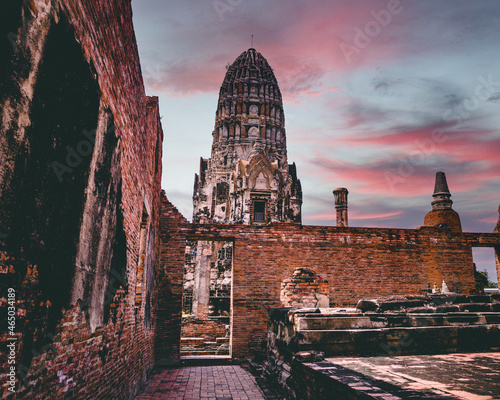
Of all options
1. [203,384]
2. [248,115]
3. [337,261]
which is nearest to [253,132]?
[248,115]

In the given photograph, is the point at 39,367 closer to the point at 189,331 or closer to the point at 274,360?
the point at 274,360

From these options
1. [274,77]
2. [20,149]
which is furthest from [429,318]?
[274,77]

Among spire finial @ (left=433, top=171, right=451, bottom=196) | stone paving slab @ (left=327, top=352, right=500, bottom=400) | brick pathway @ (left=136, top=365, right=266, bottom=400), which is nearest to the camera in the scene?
stone paving slab @ (left=327, top=352, right=500, bottom=400)

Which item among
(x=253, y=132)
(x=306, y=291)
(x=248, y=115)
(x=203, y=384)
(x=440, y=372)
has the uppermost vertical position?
(x=248, y=115)

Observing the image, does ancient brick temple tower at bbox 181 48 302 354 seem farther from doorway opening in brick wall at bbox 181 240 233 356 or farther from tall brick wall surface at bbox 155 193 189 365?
tall brick wall surface at bbox 155 193 189 365

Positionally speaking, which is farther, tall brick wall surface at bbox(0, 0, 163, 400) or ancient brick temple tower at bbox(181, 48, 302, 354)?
ancient brick temple tower at bbox(181, 48, 302, 354)

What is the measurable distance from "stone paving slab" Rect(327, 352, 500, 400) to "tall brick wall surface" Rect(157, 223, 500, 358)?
552cm

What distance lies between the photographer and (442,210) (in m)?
21.5

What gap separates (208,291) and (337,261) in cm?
1191

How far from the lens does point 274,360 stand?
730 centimetres

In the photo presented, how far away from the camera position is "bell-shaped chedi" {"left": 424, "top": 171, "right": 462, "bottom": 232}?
A: 836 inches

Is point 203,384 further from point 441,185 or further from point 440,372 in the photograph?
point 441,185

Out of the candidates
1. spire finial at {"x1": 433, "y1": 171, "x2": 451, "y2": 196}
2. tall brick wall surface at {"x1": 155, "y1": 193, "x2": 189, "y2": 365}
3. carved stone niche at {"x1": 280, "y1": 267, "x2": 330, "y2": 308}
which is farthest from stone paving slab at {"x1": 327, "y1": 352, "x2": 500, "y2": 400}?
spire finial at {"x1": 433, "y1": 171, "x2": 451, "y2": 196}

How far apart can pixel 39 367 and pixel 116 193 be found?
7.35 feet
